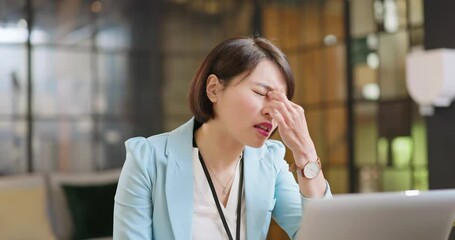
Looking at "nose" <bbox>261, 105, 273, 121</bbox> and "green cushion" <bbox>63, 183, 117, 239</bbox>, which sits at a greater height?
"nose" <bbox>261, 105, 273, 121</bbox>

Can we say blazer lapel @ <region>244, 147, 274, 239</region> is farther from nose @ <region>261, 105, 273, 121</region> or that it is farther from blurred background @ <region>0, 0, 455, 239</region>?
blurred background @ <region>0, 0, 455, 239</region>

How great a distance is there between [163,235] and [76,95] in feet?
10.6

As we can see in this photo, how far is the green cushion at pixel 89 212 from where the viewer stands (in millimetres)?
4031

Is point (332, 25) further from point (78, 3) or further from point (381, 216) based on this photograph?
point (381, 216)

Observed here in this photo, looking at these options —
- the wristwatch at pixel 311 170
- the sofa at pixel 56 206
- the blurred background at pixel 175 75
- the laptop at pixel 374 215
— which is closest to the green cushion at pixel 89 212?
the sofa at pixel 56 206

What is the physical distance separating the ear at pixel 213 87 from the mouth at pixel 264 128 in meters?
0.13

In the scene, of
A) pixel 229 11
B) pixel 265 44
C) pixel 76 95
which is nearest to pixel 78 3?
pixel 76 95

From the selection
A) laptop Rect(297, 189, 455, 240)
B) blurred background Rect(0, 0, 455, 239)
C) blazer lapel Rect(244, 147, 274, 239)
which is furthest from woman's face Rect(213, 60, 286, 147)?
blurred background Rect(0, 0, 455, 239)

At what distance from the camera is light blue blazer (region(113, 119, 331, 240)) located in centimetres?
143

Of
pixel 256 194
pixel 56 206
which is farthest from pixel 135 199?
pixel 56 206

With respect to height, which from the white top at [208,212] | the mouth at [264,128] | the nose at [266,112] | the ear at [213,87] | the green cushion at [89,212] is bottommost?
the green cushion at [89,212]

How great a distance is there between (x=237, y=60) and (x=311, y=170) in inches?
12.0

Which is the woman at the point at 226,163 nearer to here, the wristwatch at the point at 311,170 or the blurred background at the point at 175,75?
the wristwatch at the point at 311,170

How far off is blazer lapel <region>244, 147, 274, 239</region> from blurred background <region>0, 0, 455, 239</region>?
278 centimetres
